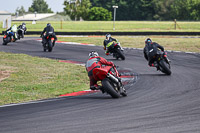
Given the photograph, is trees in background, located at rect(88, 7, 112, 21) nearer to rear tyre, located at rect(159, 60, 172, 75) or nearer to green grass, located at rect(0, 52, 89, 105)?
green grass, located at rect(0, 52, 89, 105)

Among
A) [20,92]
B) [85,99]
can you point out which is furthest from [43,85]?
[85,99]

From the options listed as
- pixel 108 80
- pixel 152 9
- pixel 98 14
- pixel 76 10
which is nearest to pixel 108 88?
pixel 108 80

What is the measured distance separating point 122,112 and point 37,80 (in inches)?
255

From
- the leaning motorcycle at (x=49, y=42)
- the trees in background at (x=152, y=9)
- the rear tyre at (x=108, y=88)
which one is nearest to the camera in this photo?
the rear tyre at (x=108, y=88)

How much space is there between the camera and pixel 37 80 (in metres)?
14.2

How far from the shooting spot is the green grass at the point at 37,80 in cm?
1141

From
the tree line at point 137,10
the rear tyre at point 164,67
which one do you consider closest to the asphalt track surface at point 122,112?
the rear tyre at point 164,67

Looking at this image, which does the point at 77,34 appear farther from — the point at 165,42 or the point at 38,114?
the point at 38,114

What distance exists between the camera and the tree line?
103738 millimetres

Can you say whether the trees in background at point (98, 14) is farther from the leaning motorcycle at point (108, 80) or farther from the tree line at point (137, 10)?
the leaning motorcycle at point (108, 80)

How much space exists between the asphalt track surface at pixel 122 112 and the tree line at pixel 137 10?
9075cm

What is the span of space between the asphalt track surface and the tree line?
90752mm

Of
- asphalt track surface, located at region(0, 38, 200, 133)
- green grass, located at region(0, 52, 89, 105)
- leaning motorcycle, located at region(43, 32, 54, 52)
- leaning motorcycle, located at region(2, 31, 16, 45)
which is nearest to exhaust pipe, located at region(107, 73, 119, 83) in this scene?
asphalt track surface, located at region(0, 38, 200, 133)

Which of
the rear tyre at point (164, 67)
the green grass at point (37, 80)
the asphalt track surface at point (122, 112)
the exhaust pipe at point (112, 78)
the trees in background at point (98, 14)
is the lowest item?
the green grass at point (37, 80)
